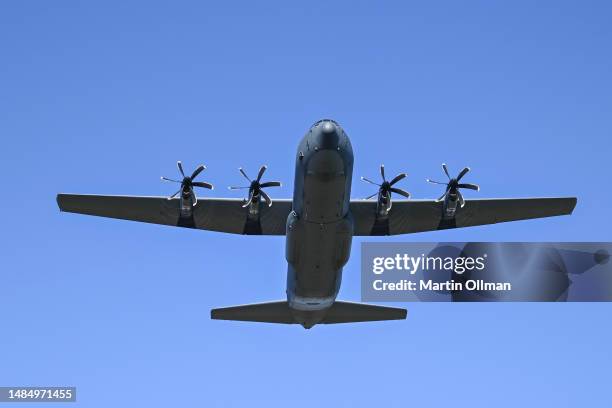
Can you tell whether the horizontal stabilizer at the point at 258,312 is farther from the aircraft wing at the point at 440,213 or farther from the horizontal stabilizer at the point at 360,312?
the aircraft wing at the point at 440,213

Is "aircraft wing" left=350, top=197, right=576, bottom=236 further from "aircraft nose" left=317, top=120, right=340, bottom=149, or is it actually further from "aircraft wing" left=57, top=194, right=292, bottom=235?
"aircraft nose" left=317, top=120, right=340, bottom=149

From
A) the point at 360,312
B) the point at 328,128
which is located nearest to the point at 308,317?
the point at 360,312

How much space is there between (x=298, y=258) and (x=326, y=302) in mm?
3607

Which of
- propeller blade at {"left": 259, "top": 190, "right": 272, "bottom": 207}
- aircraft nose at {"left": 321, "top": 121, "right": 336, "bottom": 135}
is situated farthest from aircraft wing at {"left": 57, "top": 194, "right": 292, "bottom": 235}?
aircraft nose at {"left": 321, "top": 121, "right": 336, "bottom": 135}

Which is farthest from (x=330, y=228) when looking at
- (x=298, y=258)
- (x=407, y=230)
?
(x=407, y=230)

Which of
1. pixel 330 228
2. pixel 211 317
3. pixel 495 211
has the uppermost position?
pixel 495 211

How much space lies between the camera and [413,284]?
40969mm

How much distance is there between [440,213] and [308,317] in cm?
737

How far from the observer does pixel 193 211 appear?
3891 cm

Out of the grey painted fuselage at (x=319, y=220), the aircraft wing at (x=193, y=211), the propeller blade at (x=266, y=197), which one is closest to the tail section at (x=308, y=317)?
the grey painted fuselage at (x=319, y=220)

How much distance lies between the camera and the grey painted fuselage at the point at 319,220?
31.6 metres

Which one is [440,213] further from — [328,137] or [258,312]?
[328,137]

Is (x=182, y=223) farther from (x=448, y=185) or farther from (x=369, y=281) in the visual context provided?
(x=448, y=185)

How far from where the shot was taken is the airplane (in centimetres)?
3297
